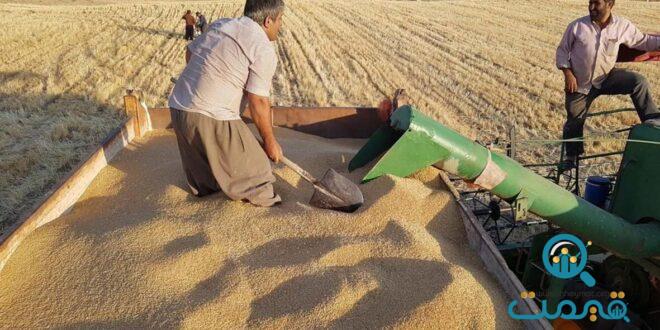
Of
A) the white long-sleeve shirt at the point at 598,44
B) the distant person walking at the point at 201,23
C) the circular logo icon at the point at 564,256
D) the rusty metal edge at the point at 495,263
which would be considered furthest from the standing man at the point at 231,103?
the distant person walking at the point at 201,23

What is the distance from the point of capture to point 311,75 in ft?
33.0

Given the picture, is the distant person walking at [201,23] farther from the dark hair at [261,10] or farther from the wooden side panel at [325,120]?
the dark hair at [261,10]

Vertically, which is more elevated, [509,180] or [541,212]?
[509,180]

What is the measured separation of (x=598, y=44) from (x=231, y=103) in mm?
3044

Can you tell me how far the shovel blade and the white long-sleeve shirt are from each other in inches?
98.1

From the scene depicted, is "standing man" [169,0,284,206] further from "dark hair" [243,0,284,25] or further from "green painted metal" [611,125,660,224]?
"green painted metal" [611,125,660,224]

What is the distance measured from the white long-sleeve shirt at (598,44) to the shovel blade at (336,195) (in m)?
2.49

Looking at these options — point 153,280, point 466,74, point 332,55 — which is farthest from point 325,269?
point 332,55

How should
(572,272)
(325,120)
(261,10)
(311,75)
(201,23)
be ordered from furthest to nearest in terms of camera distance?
(201,23)
(311,75)
(325,120)
(261,10)
(572,272)

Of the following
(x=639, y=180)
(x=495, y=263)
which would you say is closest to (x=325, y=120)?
(x=495, y=263)

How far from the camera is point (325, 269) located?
222 cm

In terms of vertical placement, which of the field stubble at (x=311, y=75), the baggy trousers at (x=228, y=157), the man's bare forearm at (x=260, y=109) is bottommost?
the field stubble at (x=311, y=75)

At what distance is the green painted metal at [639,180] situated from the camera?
239 centimetres

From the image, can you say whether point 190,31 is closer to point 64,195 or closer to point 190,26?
point 190,26
